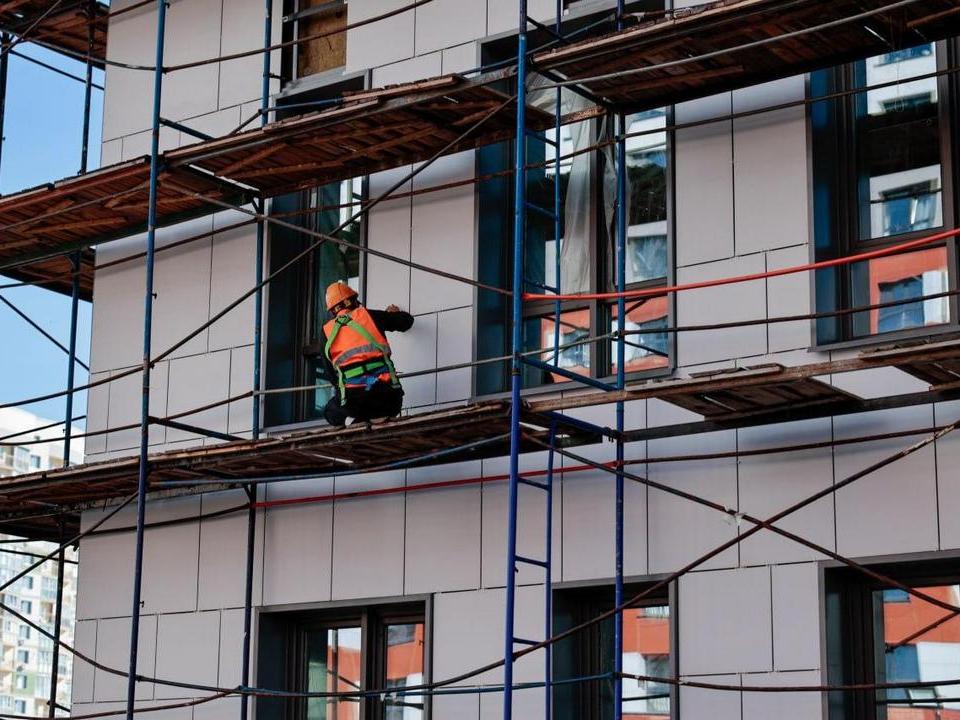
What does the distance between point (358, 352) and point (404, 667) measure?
248cm

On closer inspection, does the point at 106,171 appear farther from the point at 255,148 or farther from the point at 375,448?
the point at 375,448

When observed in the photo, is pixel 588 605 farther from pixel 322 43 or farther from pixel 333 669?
pixel 322 43

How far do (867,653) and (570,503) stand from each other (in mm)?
2292

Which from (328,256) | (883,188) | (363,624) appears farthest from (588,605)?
(328,256)

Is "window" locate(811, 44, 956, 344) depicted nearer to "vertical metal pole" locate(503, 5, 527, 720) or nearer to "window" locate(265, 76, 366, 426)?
"vertical metal pole" locate(503, 5, 527, 720)

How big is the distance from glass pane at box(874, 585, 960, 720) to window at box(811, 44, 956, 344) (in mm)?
1702

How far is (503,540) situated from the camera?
1179cm

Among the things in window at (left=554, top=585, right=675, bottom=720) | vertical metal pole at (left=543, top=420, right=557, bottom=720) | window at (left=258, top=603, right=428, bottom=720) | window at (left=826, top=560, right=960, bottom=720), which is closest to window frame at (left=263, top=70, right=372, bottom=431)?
window at (left=258, top=603, right=428, bottom=720)

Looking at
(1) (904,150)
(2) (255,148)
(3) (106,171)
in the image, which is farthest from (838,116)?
(3) (106,171)

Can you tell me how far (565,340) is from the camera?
40.5 feet

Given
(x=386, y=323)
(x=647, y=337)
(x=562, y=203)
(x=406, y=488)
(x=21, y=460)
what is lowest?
(x=406, y=488)

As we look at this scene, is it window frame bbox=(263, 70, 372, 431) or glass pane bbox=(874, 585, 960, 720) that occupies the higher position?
window frame bbox=(263, 70, 372, 431)

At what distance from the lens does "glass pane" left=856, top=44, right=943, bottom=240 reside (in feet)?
35.6

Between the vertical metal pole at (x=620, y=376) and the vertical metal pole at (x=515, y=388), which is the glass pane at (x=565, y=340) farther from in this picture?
the vertical metal pole at (x=515, y=388)
